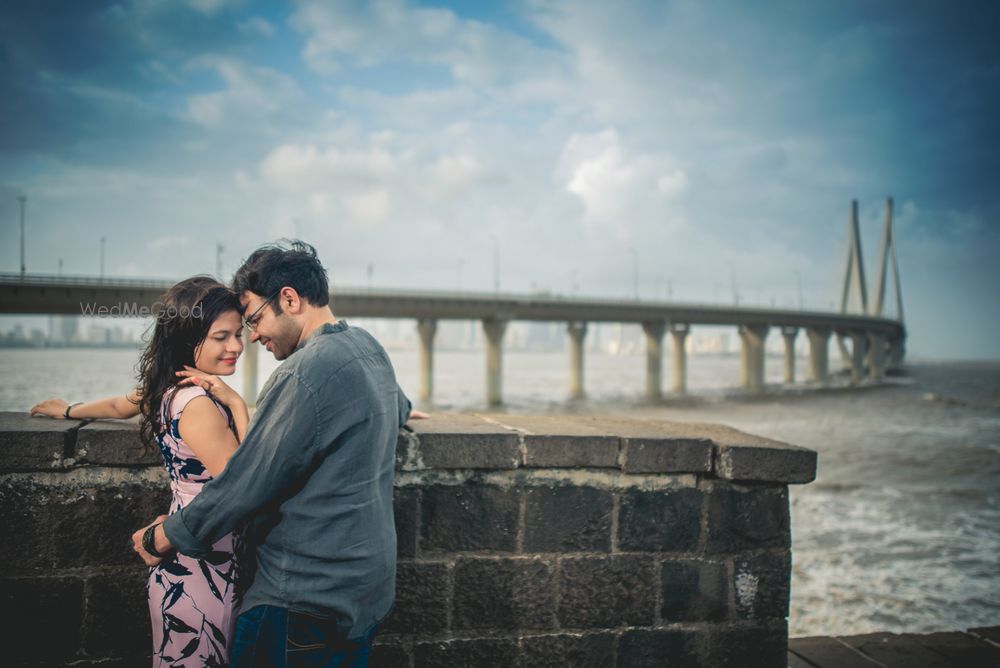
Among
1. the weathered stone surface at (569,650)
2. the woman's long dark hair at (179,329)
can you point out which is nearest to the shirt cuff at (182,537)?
the woman's long dark hair at (179,329)

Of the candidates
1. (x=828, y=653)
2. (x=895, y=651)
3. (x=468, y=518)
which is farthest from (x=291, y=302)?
(x=895, y=651)

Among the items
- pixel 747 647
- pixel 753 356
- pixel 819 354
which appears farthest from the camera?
pixel 819 354

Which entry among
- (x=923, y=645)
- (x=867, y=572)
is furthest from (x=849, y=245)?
(x=923, y=645)

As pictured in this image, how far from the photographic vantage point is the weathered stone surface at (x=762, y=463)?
96.6 inches

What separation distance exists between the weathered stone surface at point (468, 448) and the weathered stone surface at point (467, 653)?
69 centimetres

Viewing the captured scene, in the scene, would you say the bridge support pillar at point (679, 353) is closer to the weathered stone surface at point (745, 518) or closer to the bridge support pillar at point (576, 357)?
the bridge support pillar at point (576, 357)

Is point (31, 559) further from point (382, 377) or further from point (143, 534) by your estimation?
point (382, 377)

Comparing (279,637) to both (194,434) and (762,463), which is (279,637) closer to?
(194,434)

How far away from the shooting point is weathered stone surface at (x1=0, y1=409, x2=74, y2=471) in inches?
83.7

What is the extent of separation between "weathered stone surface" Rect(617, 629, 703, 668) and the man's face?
176 cm

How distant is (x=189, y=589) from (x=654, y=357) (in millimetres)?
54551

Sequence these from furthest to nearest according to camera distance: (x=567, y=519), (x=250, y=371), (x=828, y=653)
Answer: (x=250, y=371) → (x=828, y=653) → (x=567, y=519)

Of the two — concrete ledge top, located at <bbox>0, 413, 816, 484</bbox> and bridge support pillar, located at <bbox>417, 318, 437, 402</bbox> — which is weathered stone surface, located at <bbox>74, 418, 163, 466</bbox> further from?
bridge support pillar, located at <bbox>417, 318, 437, 402</bbox>

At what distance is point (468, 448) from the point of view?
2320 mm
